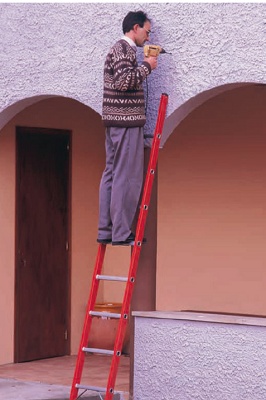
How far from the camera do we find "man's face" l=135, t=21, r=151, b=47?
31.4 feet

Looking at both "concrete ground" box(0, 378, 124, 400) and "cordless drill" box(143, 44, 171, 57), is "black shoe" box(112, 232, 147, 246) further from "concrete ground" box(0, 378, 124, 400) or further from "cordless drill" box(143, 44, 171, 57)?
"cordless drill" box(143, 44, 171, 57)

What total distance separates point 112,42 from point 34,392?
327cm

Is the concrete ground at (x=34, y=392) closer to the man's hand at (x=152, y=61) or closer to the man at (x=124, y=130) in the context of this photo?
the man at (x=124, y=130)

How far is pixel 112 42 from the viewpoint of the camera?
32.6ft

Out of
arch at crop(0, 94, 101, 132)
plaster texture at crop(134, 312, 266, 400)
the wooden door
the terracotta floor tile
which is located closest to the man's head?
arch at crop(0, 94, 101, 132)

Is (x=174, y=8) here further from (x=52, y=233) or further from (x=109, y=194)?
(x=52, y=233)

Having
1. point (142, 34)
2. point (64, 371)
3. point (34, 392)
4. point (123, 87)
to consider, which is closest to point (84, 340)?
point (34, 392)

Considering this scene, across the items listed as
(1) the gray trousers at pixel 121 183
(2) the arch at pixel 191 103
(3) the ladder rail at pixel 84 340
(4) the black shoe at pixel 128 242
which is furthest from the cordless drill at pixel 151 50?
(3) the ladder rail at pixel 84 340

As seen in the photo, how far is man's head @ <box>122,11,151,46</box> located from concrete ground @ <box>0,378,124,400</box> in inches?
123

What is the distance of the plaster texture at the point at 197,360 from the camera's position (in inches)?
357

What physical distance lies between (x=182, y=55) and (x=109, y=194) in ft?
4.42

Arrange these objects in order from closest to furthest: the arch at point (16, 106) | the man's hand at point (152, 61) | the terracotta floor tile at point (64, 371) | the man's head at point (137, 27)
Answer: the man's hand at point (152, 61) → the man's head at point (137, 27) → the arch at point (16, 106) → the terracotta floor tile at point (64, 371)

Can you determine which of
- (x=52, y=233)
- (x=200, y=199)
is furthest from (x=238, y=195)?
(x=52, y=233)

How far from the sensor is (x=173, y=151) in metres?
12.3
